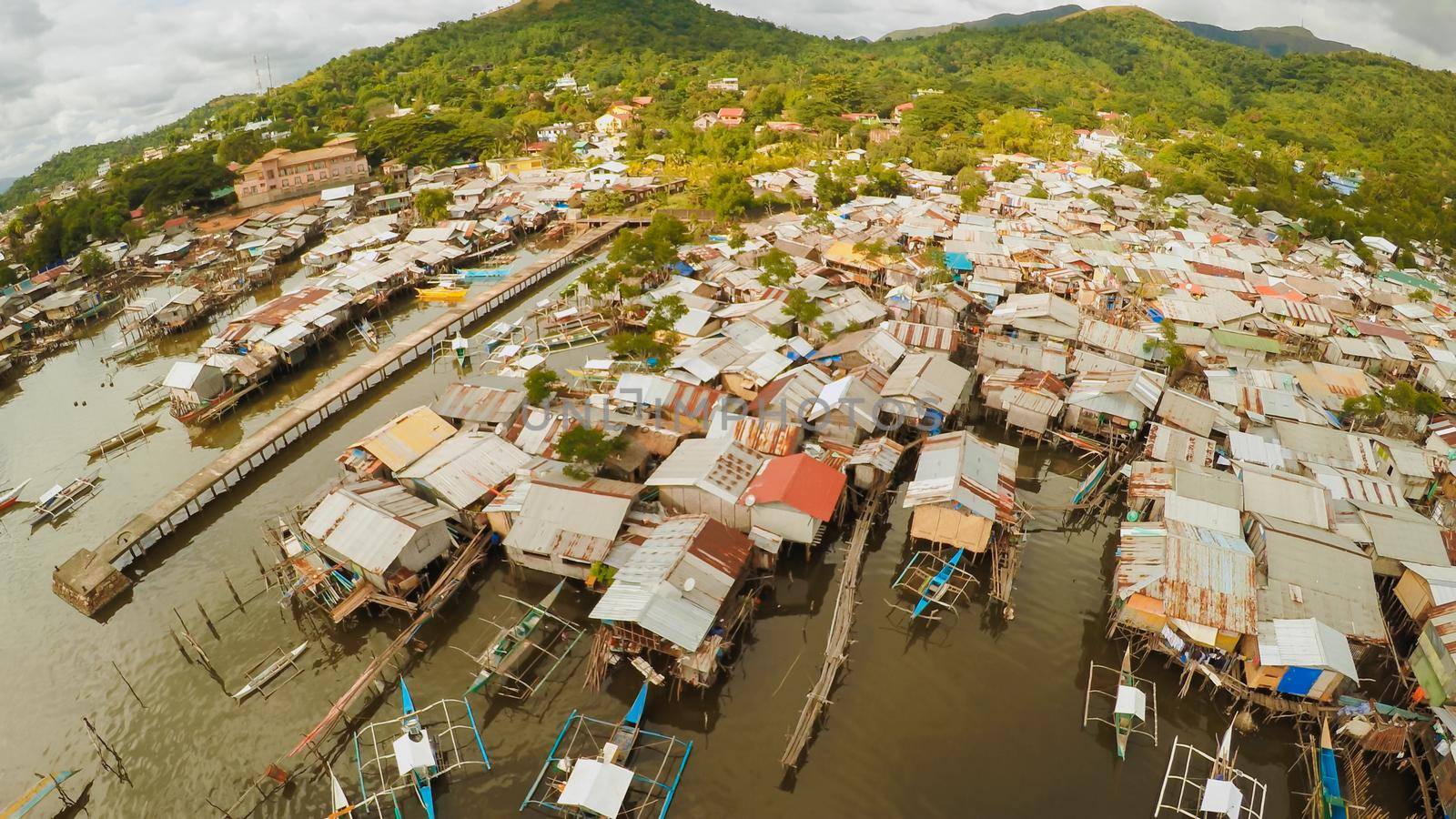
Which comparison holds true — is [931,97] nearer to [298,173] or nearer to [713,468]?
[298,173]

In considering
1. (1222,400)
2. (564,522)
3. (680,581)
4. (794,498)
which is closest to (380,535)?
(564,522)

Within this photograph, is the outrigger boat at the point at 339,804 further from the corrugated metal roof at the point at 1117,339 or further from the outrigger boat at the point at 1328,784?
the corrugated metal roof at the point at 1117,339

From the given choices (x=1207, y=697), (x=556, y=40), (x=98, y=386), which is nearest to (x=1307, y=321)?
(x=1207, y=697)

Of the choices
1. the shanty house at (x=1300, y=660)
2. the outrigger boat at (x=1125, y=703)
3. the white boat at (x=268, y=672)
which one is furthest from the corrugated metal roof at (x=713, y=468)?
the shanty house at (x=1300, y=660)

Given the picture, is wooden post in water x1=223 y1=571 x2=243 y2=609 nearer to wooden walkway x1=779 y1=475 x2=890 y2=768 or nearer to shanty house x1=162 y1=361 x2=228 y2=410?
shanty house x1=162 y1=361 x2=228 y2=410

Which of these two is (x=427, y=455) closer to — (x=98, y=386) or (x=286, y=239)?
(x=98, y=386)
